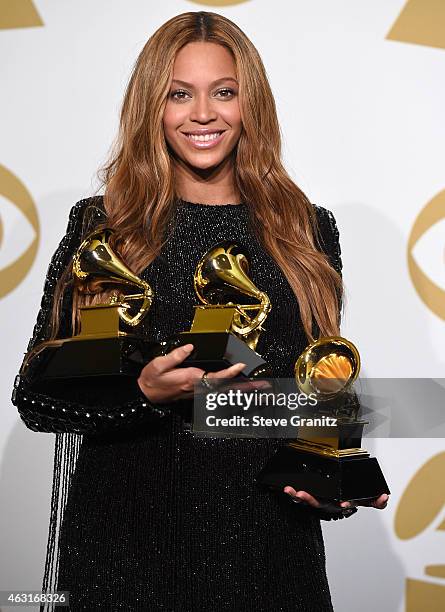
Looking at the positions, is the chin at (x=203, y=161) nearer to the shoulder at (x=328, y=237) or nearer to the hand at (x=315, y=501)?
the shoulder at (x=328, y=237)

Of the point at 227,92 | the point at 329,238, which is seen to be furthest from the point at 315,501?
the point at 227,92

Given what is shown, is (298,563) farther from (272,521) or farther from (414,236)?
(414,236)

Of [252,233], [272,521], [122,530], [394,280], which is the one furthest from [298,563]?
[394,280]

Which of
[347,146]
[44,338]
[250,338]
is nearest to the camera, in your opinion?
[250,338]

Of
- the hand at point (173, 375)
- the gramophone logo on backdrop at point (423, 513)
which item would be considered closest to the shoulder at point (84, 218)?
the hand at point (173, 375)

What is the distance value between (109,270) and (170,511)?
1.13ft

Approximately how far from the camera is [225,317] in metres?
1.15

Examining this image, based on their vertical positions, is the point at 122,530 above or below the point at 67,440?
below

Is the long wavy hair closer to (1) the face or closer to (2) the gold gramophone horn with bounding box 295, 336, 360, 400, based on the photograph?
(1) the face

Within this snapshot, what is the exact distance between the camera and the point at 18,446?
2.39m

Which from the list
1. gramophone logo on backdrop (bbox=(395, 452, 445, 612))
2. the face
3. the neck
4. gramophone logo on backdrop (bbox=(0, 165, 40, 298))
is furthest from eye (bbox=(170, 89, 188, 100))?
gramophone logo on backdrop (bbox=(395, 452, 445, 612))

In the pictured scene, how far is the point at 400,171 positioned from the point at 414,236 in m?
0.17

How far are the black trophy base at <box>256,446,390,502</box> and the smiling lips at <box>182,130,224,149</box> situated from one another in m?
0.49

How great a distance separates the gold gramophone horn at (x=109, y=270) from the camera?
1234 mm
